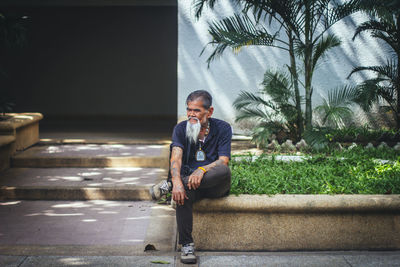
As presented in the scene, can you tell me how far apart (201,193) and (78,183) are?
2583 mm

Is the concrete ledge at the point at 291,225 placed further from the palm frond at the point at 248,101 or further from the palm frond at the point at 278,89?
the palm frond at the point at 248,101

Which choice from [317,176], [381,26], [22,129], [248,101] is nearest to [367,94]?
[381,26]

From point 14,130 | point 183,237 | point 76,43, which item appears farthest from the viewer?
point 76,43

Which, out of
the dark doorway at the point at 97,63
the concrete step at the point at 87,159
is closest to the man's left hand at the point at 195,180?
the concrete step at the point at 87,159

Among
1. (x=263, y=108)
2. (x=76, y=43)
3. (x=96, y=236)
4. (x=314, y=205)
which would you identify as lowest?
(x=96, y=236)

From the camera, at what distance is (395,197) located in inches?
154

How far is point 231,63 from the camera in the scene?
880 centimetres

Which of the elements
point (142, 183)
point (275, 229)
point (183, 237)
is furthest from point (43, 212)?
point (275, 229)

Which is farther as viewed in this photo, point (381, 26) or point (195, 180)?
point (381, 26)

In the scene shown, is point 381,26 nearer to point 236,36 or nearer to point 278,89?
point 278,89

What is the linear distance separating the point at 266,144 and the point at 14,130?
4053mm

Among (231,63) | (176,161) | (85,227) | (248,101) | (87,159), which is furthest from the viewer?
(231,63)

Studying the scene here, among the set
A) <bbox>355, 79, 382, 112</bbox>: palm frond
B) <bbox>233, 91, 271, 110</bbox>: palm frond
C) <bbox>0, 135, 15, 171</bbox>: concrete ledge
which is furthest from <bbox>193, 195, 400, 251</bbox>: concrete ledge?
<bbox>233, 91, 271, 110</bbox>: palm frond

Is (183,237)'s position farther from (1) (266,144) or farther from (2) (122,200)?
(1) (266,144)
